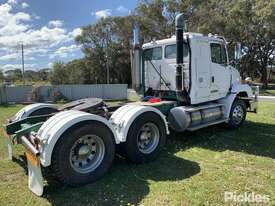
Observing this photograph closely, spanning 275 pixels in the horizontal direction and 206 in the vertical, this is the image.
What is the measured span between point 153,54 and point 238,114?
3.09 m

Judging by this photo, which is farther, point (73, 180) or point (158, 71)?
point (158, 71)

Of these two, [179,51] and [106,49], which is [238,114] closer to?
[179,51]

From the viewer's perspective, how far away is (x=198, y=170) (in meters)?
5.33

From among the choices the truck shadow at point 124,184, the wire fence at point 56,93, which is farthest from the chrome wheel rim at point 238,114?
the wire fence at point 56,93

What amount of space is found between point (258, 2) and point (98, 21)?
91.0 feet

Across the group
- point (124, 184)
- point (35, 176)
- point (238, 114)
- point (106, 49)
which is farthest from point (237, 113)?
point (106, 49)

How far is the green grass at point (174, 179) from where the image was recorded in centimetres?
423

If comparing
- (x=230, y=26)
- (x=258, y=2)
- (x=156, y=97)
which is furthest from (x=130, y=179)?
(x=230, y=26)

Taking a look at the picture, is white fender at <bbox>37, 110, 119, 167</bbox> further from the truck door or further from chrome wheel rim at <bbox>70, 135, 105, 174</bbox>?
the truck door

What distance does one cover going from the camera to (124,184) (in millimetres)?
4738

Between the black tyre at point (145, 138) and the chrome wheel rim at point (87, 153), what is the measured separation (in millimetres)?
596

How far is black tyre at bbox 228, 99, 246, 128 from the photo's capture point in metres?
8.51

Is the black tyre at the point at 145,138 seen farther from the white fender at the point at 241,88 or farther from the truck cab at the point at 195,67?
the white fender at the point at 241,88

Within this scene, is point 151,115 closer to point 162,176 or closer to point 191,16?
point 162,176
